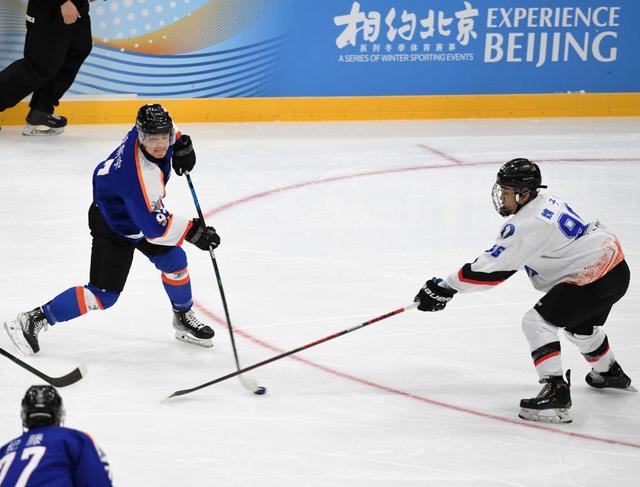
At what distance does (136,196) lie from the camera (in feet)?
12.2

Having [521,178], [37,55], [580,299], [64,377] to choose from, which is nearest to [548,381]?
[580,299]

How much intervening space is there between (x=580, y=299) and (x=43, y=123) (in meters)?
5.17

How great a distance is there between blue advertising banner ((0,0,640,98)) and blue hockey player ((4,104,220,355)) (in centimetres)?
404

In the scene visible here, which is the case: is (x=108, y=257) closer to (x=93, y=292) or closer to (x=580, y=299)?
(x=93, y=292)

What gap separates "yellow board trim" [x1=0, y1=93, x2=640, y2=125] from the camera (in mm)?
8117

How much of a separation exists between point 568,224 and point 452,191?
10.2ft

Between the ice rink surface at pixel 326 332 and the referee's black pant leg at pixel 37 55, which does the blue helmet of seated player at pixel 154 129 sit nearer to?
the ice rink surface at pixel 326 332

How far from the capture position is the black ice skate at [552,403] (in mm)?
3459

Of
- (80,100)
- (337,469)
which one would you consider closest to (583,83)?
(80,100)

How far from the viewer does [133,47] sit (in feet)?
26.2

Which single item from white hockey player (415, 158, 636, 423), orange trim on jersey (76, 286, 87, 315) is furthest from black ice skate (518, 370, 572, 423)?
orange trim on jersey (76, 286, 87, 315)

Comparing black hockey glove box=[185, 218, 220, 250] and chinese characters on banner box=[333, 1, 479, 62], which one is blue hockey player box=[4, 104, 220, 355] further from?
chinese characters on banner box=[333, 1, 479, 62]

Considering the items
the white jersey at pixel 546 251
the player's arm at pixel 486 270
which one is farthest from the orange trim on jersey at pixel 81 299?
the white jersey at pixel 546 251

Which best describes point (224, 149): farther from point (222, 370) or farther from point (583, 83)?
point (222, 370)
